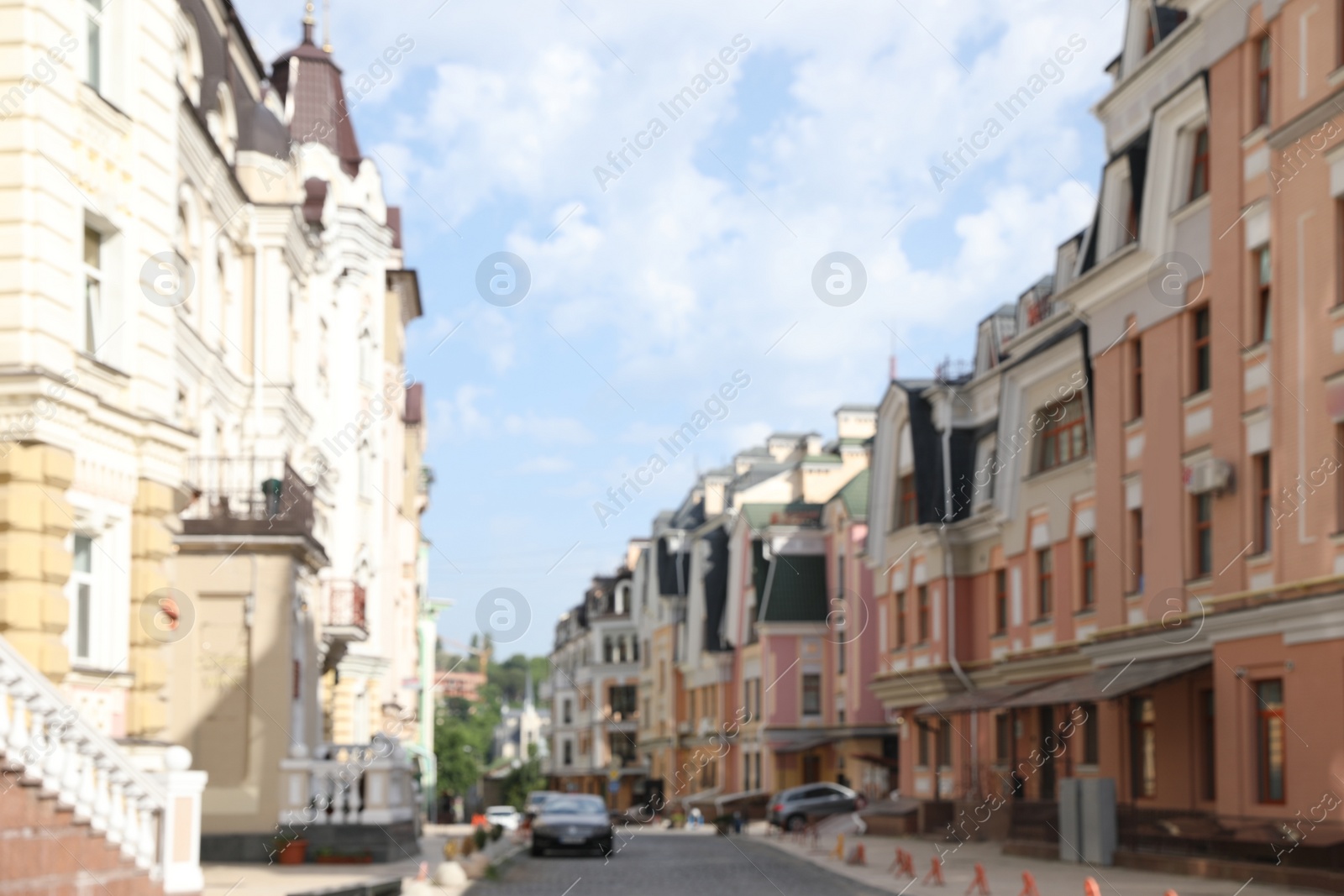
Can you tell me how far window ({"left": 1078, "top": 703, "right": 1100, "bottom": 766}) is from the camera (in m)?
34.1

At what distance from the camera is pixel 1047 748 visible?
3712 centimetres

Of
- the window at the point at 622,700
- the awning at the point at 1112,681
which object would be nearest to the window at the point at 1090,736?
the awning at the point at 1112,681

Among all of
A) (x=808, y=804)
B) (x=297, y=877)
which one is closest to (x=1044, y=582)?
(x=808, y=804)

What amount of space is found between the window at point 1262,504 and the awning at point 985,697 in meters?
8.36

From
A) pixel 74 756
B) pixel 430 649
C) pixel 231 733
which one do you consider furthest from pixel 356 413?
pixel 430 649

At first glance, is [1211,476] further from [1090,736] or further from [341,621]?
[341,621]

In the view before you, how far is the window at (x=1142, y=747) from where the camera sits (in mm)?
30781

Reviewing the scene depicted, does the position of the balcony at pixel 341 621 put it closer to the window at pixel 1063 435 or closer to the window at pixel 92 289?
the window at pixel 1063 435

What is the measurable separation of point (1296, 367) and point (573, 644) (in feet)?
314

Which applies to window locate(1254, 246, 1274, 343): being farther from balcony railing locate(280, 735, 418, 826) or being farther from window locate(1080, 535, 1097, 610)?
balcony railing locate(280, 735, 418, 826)

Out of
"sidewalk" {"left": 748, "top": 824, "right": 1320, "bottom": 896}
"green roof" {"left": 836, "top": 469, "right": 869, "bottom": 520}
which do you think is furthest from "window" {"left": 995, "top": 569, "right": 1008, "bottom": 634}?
"green roof" {"left": 836, "top": 469, "right": 869, "bottom": 520}

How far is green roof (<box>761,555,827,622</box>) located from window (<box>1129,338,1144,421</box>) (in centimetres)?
3158

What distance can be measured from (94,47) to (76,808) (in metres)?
8.82

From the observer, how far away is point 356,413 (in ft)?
143
